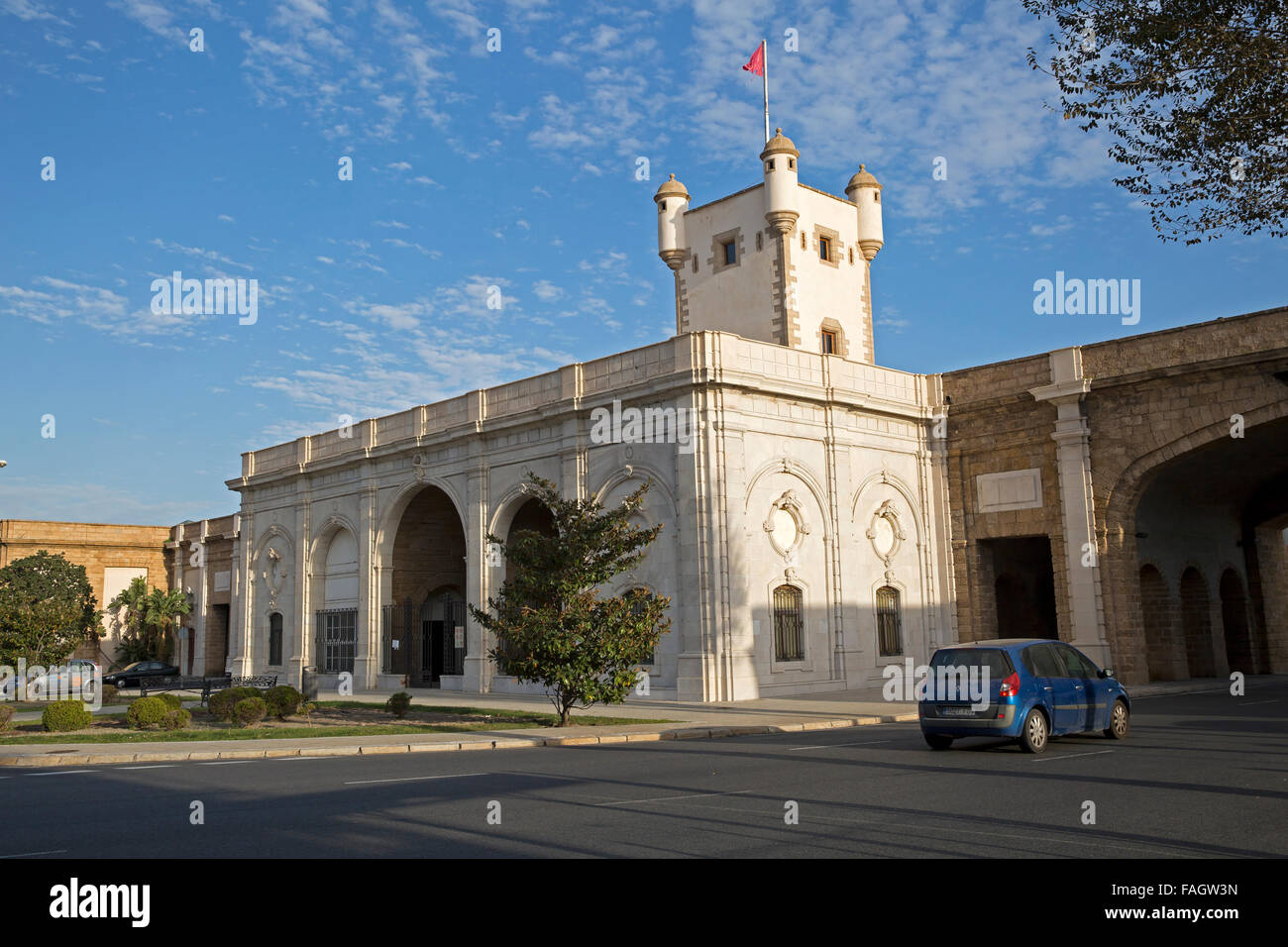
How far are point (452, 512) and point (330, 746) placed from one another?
23.3 m

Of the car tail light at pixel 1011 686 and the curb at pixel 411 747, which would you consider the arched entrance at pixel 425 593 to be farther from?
the car tail light at pixel 1011 686

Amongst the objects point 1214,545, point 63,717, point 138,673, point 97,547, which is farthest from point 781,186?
point 97,547

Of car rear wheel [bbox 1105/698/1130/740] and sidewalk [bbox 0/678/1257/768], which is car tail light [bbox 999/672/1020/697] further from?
sidewalk [bbox 0/678/1257/768]

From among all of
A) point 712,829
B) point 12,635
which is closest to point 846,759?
point 712,829

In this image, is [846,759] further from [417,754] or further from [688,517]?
[688,517]

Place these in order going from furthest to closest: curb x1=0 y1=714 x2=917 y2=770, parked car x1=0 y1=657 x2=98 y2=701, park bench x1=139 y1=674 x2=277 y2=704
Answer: parked car x1=0 y1=657 x2=98 y2=701 < park bench x1=139 y1=674 x2=277 y2=704 < curb x1=0 y1=714 x2=917 y2=770

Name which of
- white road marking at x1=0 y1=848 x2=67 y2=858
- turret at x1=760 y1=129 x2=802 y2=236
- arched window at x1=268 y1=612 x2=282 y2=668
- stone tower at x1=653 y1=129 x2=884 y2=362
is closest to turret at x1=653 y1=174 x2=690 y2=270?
stone tower at x1=653 y1=129 x2=884 y2=362

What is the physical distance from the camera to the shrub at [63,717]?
19625 millimetres

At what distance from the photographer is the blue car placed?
13.9 metres

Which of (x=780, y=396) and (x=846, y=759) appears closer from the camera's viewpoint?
(x=846, y=759)

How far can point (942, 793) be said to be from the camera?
33.5 feet

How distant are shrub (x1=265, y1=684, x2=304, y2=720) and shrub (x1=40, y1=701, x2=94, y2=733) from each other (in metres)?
3.36

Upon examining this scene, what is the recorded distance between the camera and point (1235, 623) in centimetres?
3534

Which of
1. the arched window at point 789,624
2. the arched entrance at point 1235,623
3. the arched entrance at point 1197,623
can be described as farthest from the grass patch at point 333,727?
the arched entrance at point 1235,623
